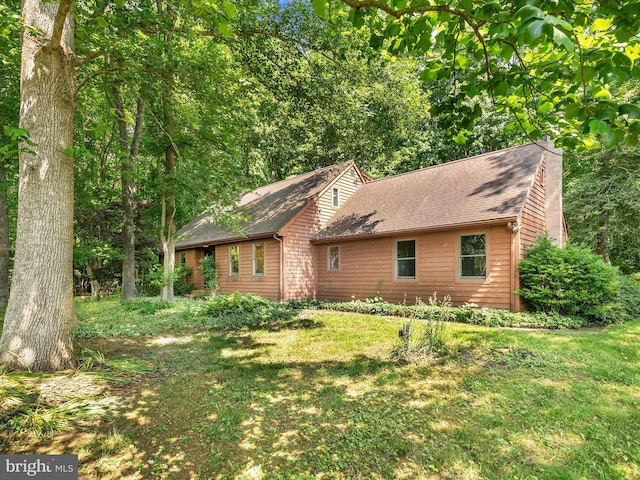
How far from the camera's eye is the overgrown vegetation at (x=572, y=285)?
27.6ft

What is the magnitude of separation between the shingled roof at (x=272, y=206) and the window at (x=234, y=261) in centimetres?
61

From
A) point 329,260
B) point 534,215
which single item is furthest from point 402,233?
point 534,215

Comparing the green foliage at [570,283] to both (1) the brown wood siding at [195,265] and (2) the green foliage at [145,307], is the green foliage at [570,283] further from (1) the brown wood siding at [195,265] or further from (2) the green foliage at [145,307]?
(1) the brown wood siding at [195,265]

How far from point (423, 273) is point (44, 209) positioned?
32.2 feet

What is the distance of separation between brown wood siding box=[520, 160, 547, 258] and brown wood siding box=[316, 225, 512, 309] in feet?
2.69

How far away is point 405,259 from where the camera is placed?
37.9ft

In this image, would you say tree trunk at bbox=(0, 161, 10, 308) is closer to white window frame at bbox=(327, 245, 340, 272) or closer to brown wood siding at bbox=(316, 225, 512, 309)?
brown wood siding at bbox=(316, 225, 512, 309)

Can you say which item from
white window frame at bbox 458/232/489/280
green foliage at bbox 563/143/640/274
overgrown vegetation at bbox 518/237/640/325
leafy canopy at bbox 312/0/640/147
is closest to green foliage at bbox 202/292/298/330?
white window frame at bbox 458/232/489/280

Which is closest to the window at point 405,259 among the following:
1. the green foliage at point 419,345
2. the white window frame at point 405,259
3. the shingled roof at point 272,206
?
the white window frame at point 405,259

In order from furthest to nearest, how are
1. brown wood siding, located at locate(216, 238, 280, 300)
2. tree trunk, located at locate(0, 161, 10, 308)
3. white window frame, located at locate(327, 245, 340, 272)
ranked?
white window frame, located at locate(327, 245, 340, 272) < brown wood siding, located at locate(216, 238, 280, 300) < tree trunk, located at locate(0, 161, 10, 308)

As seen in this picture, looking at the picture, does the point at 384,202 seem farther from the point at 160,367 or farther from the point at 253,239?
the point at 160,367

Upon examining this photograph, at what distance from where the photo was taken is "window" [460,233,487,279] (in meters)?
9.74

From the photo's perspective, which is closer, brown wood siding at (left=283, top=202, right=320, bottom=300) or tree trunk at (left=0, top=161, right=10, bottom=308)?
tree trunk at (left=0, top=161, right=10, bottom=308)

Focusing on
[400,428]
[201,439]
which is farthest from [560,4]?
[201,439]
